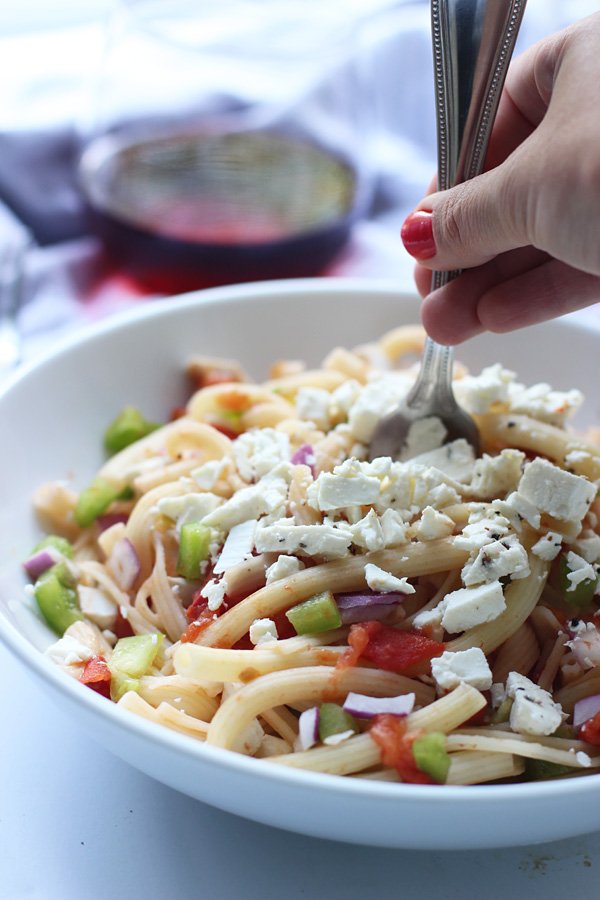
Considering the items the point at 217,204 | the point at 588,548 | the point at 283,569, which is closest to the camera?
the point at 283,569

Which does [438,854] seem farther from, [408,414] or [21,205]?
[21,205]

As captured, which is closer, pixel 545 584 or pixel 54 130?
pixel 545 584

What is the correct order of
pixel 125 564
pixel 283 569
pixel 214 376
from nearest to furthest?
1. pixel 283 569
2. pixel 125 564
3. pixel 214 376

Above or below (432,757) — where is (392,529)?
above

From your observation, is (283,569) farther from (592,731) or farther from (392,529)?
(592,731)

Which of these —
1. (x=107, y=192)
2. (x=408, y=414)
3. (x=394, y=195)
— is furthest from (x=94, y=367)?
(x=394, y=195)

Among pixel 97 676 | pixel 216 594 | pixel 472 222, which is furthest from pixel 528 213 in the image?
pixel 97 676

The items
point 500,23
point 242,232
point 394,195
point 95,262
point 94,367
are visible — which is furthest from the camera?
point 394,195

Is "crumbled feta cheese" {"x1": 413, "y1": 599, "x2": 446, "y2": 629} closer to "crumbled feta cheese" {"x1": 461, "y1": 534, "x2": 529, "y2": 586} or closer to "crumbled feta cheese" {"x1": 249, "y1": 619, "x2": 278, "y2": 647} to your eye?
"crumbled feta cheese" {"x1": 461, "y1": 534, "x2": 529, "y2": 586}
